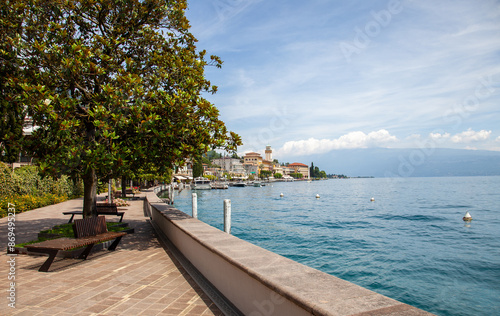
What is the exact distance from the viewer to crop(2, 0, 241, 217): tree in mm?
7516

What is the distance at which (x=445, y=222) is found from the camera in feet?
101

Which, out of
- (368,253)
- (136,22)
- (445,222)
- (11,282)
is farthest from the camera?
(445,222)

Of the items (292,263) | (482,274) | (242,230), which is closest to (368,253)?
(482,274)

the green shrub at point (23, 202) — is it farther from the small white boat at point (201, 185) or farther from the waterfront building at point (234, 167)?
the waterfront building at point (234, 167)

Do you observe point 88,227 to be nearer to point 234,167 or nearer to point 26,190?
point 26,190

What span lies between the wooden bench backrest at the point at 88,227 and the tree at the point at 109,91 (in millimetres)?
1206

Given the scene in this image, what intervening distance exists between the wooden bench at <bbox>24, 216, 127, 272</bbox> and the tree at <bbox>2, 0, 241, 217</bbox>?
4.24 ft

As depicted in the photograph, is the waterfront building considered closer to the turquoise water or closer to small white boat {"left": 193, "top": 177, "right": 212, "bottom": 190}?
small white boat {"left": 193, "top": 177, "right": 212, "bottom": 190}

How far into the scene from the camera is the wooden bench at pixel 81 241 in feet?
19.8

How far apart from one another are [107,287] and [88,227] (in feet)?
8.57

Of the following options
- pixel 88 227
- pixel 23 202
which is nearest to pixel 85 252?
pixel 88 227

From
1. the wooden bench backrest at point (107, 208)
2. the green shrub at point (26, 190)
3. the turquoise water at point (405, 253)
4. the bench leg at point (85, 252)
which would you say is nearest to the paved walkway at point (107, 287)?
the bench leg at point (85, 252)

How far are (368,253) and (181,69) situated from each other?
1443 cm

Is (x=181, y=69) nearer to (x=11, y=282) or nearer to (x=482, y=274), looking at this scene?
(x=11, y=282)
